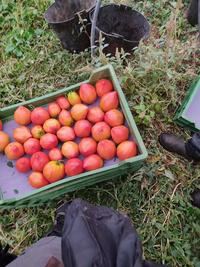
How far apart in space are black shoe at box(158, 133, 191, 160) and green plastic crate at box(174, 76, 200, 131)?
0.11m

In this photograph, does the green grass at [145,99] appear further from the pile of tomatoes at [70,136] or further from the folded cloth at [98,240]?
the folded cloth at [98,240]

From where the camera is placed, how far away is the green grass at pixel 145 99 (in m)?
2.38

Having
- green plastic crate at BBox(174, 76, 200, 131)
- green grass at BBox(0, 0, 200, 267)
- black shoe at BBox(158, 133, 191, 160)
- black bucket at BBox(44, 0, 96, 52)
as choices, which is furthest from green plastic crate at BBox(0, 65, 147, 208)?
black bucket at BBox(44, 0, 96, 52)

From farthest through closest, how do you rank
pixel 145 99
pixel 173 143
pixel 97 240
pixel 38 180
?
pixel 145 99 → pixel 173 143 → pixel 38 180 → pixel 97 240

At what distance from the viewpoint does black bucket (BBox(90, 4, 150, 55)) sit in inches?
113

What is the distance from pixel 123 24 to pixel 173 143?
1.08 meters

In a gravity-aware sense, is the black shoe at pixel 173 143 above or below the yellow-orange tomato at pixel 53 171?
below

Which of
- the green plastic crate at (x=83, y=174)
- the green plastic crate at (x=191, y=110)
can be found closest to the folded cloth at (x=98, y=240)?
the green plastic crate at (x=83, y=174)

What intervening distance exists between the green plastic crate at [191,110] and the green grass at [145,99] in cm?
10

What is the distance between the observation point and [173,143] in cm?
258

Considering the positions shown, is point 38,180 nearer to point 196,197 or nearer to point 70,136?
→ point 70,136

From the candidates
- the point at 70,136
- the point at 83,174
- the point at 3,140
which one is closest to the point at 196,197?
the point at 83,174

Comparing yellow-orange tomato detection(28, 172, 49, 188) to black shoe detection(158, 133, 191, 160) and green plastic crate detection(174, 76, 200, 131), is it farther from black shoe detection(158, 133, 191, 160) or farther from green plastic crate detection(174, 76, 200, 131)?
green plastic crate detection(174, 76, 200, 131)

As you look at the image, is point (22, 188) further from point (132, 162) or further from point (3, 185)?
point (132, 162)
